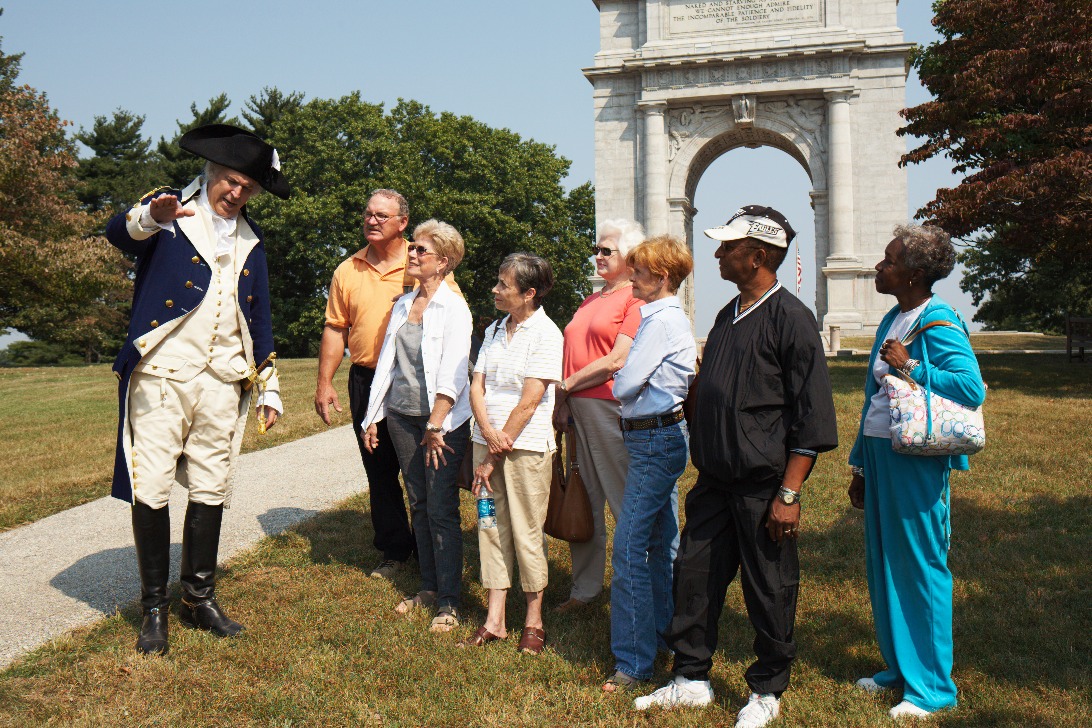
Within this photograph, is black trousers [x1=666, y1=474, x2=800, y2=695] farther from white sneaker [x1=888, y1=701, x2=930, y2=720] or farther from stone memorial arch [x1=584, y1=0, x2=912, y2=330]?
stone memorial arch [x1=584, y1=0, x2=912, y2=330]

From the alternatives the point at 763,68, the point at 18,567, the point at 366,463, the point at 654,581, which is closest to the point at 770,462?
the point at 654,581

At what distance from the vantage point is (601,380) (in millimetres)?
4832

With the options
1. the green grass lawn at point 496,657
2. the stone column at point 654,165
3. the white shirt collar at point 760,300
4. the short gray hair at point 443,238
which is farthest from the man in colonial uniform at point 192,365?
the stone column at point 654,165

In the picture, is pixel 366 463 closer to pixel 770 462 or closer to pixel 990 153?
pixel 770 462

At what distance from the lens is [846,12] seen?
101 ft

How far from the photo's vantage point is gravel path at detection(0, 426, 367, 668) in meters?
5.16

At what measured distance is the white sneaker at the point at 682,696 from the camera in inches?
155

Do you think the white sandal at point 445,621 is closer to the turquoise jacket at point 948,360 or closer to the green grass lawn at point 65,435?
the turquoise jacket at point 948,360

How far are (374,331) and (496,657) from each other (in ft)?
7.68

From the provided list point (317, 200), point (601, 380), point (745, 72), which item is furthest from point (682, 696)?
point (317, 200)

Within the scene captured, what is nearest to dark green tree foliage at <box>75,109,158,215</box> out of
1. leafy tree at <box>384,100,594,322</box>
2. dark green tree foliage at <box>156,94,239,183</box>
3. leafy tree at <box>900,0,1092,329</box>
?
dark green tree foliage at <box>156,94,239,183</box>

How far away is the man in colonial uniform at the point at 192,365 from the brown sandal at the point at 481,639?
1.26 m

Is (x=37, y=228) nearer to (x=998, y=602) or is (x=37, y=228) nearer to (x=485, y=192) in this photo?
(x=485, y=192)

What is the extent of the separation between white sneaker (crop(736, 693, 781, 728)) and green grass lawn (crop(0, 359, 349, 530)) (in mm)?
6261
